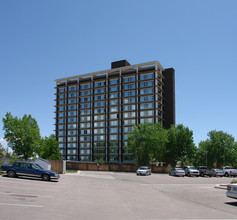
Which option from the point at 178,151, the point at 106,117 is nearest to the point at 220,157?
the point at 178,151

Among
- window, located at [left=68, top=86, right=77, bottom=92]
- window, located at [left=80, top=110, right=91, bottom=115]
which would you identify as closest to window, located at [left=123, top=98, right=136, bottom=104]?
window, located at [left=80, top=110, right=91, bottom=115]

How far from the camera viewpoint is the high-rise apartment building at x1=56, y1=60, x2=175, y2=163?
91688 millimetres

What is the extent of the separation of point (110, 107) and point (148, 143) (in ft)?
107

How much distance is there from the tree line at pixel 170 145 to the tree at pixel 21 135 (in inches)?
1058

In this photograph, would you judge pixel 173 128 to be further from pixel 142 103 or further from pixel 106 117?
pixel 106 117

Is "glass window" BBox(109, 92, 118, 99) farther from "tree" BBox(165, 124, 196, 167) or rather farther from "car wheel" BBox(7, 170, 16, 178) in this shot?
"car wheel" BBox(7, 170, 16, 178)

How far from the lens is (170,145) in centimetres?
7644

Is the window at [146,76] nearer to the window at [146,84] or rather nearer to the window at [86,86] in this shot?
the window at [146,84]

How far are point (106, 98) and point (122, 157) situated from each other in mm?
22966

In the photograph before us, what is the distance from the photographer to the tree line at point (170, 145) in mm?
69812

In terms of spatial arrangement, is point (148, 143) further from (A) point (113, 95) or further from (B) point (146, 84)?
(A) point (113, 95)

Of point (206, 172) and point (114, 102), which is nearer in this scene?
point (206, 172)

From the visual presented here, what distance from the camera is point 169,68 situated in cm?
9650

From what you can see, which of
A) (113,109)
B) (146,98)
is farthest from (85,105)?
(146,98)
